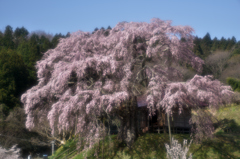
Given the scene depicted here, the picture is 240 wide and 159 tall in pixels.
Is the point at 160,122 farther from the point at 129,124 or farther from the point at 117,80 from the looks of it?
the point at 117,80

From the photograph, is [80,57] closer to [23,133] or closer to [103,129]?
[103,129]

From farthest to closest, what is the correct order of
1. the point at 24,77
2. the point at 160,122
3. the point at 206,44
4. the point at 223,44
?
the point at 206,44
the point at 223,44
the point at 24,77
the point at 160,122

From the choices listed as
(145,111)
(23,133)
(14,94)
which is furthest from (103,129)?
(14,94)

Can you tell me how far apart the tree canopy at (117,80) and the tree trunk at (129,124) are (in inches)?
1.8

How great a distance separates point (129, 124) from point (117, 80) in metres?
2.35

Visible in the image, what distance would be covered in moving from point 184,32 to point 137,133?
5288 mm

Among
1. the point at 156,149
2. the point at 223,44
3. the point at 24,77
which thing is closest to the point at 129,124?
the point at 156,149

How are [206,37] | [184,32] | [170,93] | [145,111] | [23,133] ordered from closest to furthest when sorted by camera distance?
1. [170,93]
2. [184,32]
3. [145,111]
4. [23,133]
5. [206,37]

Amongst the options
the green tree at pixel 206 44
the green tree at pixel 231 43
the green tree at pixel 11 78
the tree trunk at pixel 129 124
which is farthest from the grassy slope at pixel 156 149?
the green tree at pixel 231 43

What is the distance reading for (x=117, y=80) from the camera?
10.3m

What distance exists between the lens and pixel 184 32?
10.2 metres

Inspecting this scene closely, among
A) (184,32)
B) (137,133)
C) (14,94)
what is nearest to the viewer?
(184,32)

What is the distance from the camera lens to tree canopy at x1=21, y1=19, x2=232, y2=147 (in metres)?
8.95

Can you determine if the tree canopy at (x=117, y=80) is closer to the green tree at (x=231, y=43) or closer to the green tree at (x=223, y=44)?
the green tree at (x=231, y=43)
